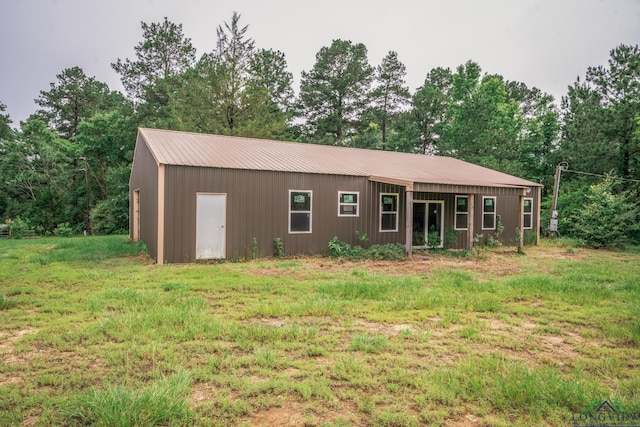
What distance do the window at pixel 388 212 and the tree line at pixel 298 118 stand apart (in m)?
9.60

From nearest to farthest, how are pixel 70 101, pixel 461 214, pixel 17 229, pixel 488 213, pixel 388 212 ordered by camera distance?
pixel 388 212
pixel 461 214
pixel 488 213
pixel 17 229
pixel 70 101

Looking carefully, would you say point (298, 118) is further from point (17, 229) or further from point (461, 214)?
point (17, 229)

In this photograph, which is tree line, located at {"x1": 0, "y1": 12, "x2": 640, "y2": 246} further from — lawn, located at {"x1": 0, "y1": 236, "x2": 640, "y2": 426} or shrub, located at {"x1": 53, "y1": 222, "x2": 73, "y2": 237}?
lawn, located at {"x1": 0, "y1": 236, "x2": 640, "y2": 426}

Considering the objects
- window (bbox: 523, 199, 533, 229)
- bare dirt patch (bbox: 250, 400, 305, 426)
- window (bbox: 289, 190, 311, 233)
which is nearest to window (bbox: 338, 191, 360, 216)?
window (bbox: 289, 190, 311, 233)

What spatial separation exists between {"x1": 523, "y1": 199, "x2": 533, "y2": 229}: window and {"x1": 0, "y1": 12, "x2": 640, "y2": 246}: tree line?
8.72ft

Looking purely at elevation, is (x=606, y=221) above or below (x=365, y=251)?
above

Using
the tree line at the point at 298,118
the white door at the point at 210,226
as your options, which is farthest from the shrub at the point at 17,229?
the white door at the point at 210,226

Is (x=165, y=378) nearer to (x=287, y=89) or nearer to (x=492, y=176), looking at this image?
(x=492, y=176)

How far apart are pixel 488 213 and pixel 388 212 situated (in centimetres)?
468

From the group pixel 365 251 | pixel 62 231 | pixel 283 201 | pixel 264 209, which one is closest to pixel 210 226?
pixel 264 209

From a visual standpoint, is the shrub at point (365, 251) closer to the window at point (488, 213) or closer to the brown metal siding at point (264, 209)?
the brown metal siding at point (264, 209)

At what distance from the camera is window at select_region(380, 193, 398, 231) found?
12.6 m

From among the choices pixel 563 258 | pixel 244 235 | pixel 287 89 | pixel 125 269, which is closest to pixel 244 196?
pixel 244 235

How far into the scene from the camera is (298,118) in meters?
30.5
